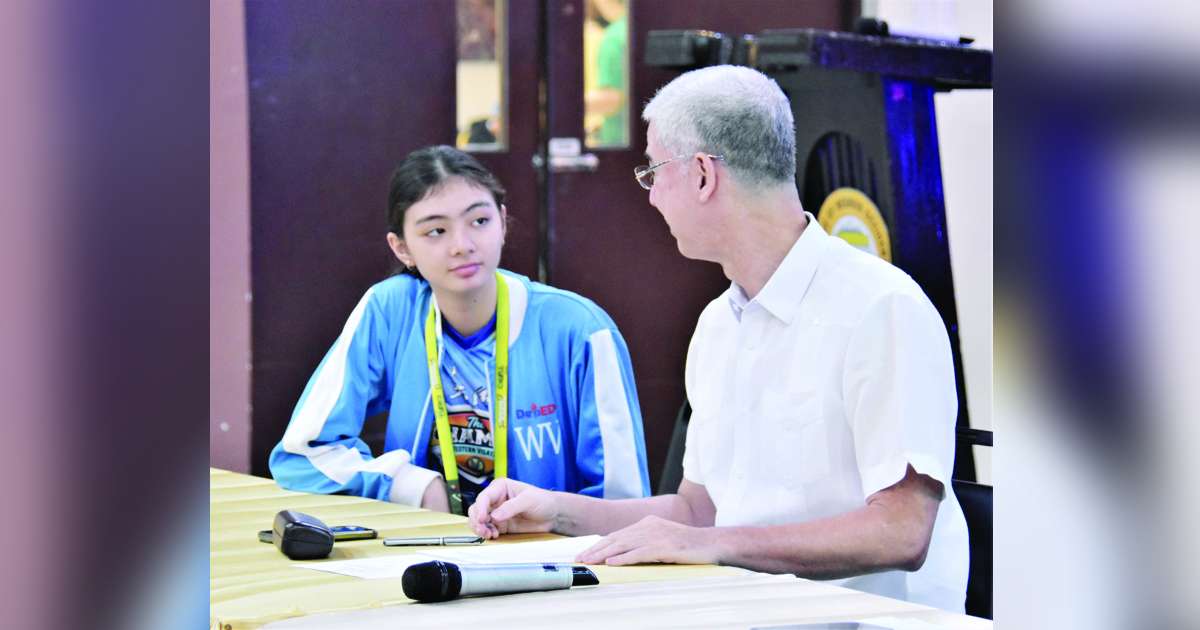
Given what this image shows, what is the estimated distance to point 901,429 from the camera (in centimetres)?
177

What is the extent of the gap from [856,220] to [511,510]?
1.28 meters

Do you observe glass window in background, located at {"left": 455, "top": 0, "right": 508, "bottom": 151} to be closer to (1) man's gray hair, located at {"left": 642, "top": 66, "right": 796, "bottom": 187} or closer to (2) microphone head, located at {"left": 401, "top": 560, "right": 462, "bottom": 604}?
(1) man's gray hair, located at {"left": 642, "top": 66, "right": 796, "bottom": 187}

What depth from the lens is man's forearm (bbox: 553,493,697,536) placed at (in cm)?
191

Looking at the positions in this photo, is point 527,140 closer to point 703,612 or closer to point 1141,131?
point 703,612

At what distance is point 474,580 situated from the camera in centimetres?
127

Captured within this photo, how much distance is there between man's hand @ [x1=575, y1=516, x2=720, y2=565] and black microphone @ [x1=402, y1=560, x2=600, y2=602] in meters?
0.22

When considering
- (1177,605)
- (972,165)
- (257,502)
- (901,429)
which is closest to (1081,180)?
(1177,605)

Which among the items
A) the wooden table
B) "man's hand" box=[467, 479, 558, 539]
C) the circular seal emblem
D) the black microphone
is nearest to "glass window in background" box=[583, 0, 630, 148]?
the circular seal emblem

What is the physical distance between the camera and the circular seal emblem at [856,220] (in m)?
2.79

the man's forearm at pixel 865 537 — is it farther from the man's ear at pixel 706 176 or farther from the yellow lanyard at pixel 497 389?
the yellow lanyard at pixel 497 389

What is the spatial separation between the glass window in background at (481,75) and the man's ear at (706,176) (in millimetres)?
679

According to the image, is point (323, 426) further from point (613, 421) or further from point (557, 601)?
point (557, 601)

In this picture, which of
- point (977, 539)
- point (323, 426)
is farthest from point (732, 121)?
point (323, 426)

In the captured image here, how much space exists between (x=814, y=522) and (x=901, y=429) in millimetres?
155
